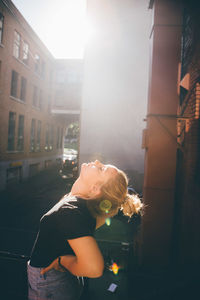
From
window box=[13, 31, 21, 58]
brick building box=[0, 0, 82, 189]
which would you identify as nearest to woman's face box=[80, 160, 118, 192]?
brick building box=[0, 0, 82, 189]

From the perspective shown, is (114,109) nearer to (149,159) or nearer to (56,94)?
(149,159)

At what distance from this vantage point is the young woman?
1255 millimetres

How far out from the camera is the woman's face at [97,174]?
1679 millimetres

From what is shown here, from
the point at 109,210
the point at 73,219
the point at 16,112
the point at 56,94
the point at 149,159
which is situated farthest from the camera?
the point at 56,94

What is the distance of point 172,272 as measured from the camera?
4121mm

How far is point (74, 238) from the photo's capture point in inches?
49.2

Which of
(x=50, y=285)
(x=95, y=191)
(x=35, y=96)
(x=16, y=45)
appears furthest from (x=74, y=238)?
(x=35, y=96)

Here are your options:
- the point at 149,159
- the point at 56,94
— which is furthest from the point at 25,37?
the point at 149,159

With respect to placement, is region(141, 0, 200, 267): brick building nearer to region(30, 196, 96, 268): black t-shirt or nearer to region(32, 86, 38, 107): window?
region(30, 196, 96, 268): black t-shirt

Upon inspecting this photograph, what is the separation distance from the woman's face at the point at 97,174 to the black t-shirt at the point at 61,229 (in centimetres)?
24

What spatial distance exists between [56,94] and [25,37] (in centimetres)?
887

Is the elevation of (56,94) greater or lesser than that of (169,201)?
greater

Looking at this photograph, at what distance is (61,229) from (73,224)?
92 mm

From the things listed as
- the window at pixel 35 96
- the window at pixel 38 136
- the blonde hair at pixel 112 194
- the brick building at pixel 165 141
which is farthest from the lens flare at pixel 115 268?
the window at pixel 35 96
